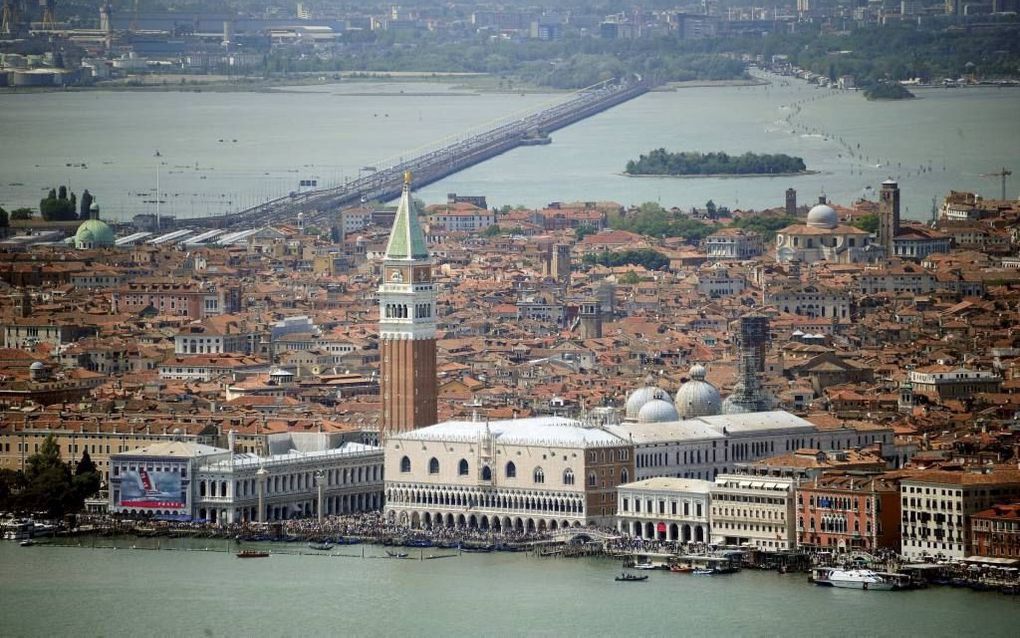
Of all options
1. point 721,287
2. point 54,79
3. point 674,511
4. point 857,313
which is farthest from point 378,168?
point 674,511

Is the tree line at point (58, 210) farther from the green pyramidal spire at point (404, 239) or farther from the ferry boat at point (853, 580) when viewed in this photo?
the ferry boat at point (853, 580)

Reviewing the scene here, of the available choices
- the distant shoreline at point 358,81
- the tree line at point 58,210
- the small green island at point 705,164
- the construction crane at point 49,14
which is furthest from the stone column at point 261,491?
the distant shoreline at point 358,81

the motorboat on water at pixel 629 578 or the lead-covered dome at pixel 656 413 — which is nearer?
the motorboat on water at pixel 629 578

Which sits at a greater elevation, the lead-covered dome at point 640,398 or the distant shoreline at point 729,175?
the lead-covered dome at point 640,398

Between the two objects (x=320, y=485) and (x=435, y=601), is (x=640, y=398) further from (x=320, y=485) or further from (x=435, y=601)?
(x=435, y=601)

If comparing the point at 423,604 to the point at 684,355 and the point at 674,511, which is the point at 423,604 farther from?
the point at 684,355

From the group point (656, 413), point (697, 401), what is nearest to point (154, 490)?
point (656, 413)
